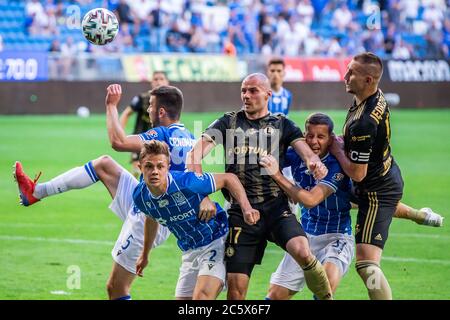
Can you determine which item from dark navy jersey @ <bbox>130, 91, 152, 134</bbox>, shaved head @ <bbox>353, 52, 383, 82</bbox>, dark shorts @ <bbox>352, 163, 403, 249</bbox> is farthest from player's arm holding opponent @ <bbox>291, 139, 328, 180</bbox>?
dark navy jersey @ <bbox>130, 91, 152, 134</bbox>

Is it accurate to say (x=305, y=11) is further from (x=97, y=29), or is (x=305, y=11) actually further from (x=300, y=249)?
(x=300, y=249)

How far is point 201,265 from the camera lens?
323 inches

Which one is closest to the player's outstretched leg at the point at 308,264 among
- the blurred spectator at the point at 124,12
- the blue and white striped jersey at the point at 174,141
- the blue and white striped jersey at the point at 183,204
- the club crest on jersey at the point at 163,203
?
the blue and white striped jersey at the point at 183,204

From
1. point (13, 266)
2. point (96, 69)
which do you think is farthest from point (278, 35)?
point (13, 266)

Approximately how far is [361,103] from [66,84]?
75.3 feet

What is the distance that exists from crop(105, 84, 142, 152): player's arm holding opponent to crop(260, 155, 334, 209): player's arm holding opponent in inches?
59.0

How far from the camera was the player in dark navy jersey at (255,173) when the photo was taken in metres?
8.10

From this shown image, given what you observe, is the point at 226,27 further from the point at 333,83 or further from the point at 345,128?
the point at 345,128

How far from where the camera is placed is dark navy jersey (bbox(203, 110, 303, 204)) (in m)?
8.32

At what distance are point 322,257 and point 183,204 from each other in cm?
167

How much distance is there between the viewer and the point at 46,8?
33094mm

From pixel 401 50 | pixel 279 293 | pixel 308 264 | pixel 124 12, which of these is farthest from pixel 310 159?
pixel 401 50

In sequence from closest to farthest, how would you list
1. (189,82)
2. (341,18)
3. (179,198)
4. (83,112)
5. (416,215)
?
(179,198), (416,215), (83,112), (189,82), (341,18)

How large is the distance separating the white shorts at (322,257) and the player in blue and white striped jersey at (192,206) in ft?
2.68
